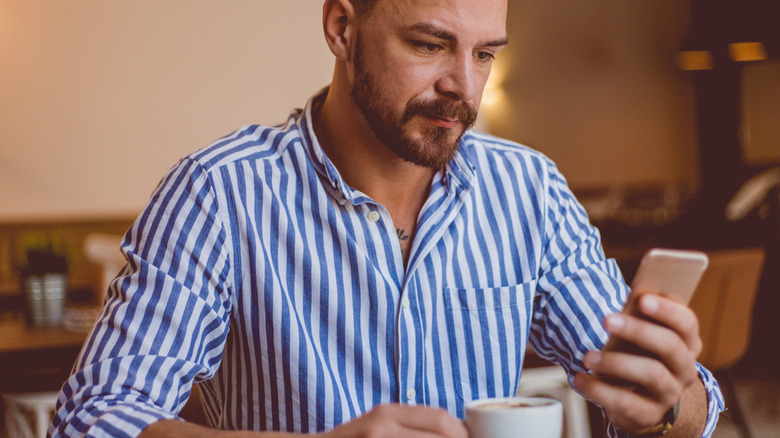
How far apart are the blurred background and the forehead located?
13.0 feet

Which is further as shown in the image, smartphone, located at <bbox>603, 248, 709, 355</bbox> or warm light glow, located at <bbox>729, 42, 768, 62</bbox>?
warm light glow, located at <bbox>729, 42, 768, 62</bbox>

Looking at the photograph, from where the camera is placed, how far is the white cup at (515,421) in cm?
70

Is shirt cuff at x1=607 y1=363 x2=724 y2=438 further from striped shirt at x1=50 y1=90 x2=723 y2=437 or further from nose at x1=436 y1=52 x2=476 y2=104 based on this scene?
nose at x1=436 y1=52 x2=476 y2=104

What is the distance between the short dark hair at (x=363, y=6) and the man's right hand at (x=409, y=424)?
0.74 metres

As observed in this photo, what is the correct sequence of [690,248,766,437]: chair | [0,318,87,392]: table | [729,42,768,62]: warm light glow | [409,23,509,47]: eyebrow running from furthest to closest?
[729,42,768,62]: warm light glow → [690,248,766,437]: chair → [0,318,87,392]: table → [409,23,509,47]: eyebrow

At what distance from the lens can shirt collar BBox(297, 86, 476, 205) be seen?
49.0 inches

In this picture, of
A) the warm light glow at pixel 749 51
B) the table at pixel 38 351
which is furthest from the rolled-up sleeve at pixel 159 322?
the warm light glow at pixel 749 51

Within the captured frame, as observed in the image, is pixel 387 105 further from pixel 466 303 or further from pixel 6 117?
pixel 6 117

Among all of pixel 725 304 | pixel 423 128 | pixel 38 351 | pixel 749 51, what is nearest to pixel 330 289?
pixel 423 128

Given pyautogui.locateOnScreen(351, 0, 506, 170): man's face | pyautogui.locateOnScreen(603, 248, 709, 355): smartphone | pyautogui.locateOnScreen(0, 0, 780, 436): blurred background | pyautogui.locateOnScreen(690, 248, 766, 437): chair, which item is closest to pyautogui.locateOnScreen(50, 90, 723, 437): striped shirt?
pyautogui.locateOnScreen(351, 0, 506, 170): man's face

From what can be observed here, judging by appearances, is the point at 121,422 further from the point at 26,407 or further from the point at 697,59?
the point at 697,59

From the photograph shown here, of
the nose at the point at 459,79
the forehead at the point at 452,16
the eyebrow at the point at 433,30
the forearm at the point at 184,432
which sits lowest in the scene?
the forearm at the point at 184,432

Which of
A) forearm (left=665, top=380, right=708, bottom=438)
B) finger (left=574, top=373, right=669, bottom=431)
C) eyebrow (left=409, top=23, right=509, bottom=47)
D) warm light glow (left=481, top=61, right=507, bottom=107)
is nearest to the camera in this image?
finger (left=574, top=373, right=669, bottom=431)

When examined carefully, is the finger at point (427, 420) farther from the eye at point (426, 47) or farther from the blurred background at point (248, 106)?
the blurred background at point (248, 106)
